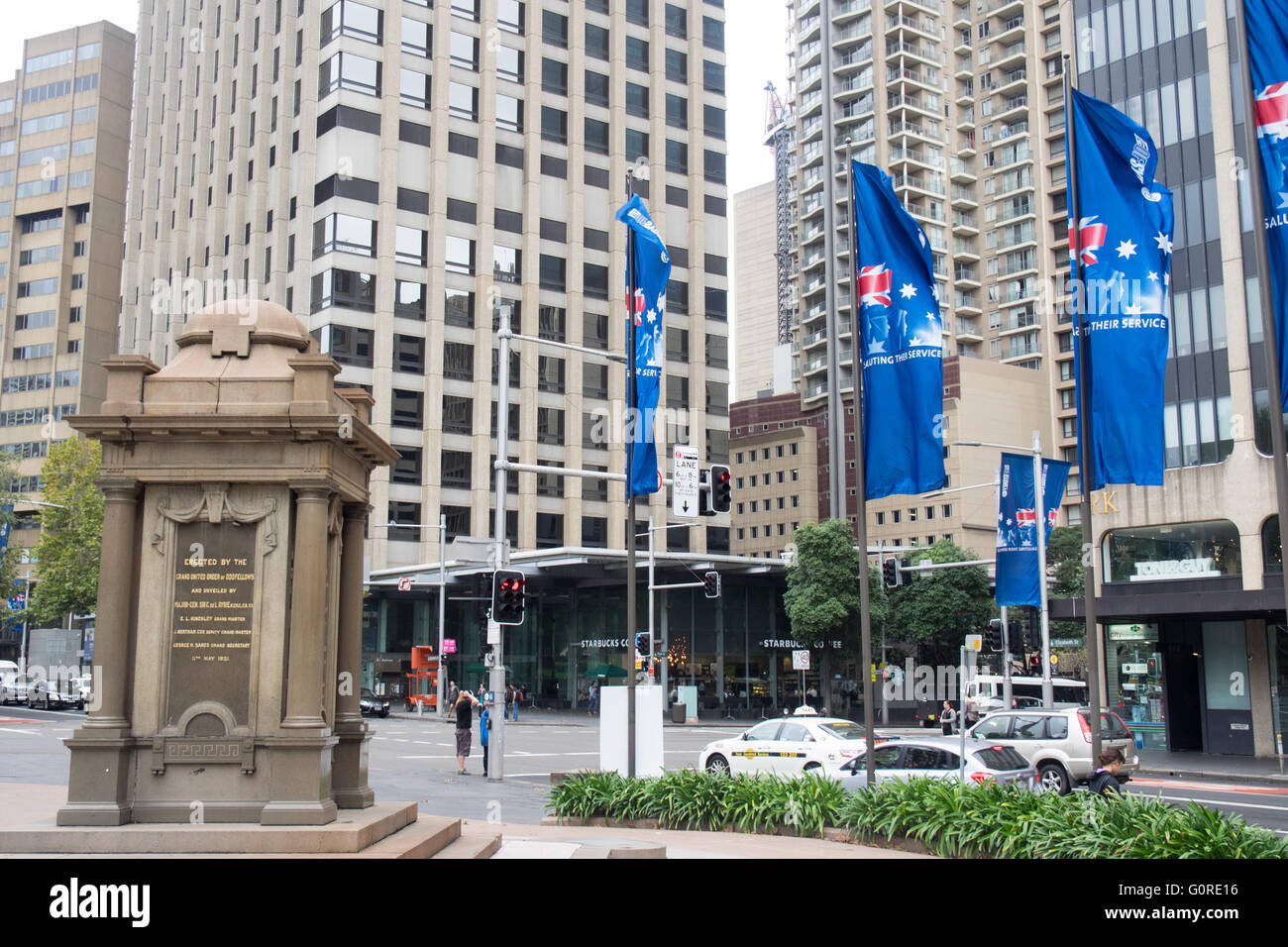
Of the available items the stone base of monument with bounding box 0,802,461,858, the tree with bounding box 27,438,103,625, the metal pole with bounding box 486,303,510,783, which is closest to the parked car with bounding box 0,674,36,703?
the tree with bounding box 27,438,103,625

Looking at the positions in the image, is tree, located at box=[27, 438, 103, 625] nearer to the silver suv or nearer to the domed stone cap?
the silver suv

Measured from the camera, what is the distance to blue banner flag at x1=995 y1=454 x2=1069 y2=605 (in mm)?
28625

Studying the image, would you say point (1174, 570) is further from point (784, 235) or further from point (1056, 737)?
point (784, 235)

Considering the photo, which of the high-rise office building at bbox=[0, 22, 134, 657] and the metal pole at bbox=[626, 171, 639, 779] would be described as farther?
the high-rise office building at bbox=[0, 22, 134, 657]

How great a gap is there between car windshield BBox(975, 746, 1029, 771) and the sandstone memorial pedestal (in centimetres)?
1232

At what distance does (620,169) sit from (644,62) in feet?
28.0

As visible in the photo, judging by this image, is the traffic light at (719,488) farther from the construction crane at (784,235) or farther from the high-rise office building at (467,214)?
the construction crane at (784,235)

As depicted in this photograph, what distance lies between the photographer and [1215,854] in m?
9.95

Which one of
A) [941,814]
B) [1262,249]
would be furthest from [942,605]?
[1262,249]

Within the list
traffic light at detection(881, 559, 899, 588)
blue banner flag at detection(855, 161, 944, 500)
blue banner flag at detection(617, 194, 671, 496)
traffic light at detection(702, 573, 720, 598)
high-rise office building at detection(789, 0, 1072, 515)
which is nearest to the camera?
blue banner flag at detection(855, 161, 944, 500)

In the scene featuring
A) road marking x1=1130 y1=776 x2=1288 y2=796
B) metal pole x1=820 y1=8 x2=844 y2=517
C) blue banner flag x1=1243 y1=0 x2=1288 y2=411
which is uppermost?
metal pole x1=820 y1=8 x2=844 y2=517

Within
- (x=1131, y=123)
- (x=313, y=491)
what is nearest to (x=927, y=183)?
(x=1131, y=123)

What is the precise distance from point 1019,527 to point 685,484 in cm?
828

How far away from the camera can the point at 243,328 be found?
12250mm
